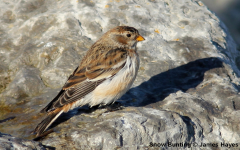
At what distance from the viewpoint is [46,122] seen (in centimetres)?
454

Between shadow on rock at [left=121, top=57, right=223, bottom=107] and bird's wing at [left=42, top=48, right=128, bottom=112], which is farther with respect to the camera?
shadow on rock at [left=121, top=57, right=223, bottom=107]

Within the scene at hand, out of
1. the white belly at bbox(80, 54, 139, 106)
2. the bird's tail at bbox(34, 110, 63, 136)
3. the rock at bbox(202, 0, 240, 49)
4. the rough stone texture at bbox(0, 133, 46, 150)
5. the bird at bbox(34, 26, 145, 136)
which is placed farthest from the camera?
the rock at bbox(202, 0, 240, 49)

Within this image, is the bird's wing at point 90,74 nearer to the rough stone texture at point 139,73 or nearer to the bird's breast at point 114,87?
the bird's breast at point 114,87

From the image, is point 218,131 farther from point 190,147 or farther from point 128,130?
point 128,130

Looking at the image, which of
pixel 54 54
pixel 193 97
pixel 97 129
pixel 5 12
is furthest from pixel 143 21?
pixel 97 129

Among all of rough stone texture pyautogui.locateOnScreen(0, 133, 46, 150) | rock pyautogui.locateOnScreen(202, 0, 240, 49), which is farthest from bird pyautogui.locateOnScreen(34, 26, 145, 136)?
rock pyautogui.locateOnScreen(202, 0, 240, 49)

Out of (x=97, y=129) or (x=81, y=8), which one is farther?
(x=81, y=8)

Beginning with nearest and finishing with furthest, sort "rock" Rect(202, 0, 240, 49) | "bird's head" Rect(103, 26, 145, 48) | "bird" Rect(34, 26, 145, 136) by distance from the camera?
"bird" Rect(34, 26, 145, 136), "bird's head" Rect(103, 26, 145, 48), "rock" Rect(202, 0, 240, 49)

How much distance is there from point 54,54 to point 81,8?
163cm

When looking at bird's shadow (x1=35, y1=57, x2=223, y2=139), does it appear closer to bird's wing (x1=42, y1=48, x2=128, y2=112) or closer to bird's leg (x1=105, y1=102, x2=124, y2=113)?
bird's leg (x1=105, y1=102, x2=124, y2=113)

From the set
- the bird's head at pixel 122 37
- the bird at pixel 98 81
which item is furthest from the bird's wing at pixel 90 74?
the bird's head at pixel 122 37

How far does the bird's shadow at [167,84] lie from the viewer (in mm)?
5648

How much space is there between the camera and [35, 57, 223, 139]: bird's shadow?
5648 mm

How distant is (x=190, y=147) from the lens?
461cm
